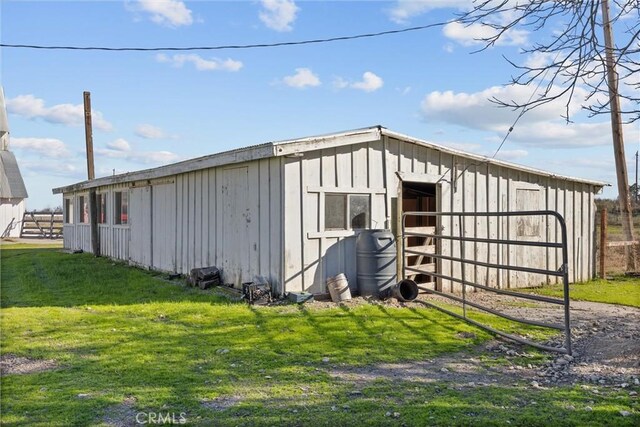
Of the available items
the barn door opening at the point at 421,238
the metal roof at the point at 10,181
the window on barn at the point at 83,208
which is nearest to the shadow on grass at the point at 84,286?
the barn door opening at the point at 421,238

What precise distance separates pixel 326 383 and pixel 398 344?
1580mm

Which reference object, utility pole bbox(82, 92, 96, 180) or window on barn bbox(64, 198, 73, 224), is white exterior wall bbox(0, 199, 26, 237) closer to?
window on barn bbox(64, 198, 73, 224)

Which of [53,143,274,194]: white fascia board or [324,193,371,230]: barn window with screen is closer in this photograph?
[53,143,274,194]: white fascia board

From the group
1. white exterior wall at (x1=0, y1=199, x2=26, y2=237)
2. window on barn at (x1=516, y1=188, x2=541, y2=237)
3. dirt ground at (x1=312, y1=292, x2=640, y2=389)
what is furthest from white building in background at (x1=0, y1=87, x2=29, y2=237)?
dirt ground at (x1=312, y1=292, x2=640, y2=389)

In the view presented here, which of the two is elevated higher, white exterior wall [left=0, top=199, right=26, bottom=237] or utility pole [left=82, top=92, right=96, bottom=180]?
utility pole [left=82, top=92, right=96, bottom=180]

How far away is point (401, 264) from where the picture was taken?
870cm

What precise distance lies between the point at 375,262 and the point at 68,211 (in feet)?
51.8

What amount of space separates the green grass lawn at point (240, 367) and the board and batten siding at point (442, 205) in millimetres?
1120

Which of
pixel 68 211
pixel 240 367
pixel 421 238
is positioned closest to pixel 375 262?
pixel 421 238

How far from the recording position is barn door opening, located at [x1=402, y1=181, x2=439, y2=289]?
29.6 ft

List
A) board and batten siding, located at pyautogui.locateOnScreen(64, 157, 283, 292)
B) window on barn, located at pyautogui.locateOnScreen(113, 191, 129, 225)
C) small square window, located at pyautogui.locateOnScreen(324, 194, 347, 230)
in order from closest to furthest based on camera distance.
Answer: board and batten siding, located at pyautogui.locateOnScreen(64, 157, 283, 292)
small square window, located at pyautogui.locateOnScreen(324, 194, 347, 230)
window on barn, located at pyautogui.locateOnScreen(113, 191, 129, 225)

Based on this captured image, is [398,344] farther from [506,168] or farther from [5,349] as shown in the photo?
[506,168]
